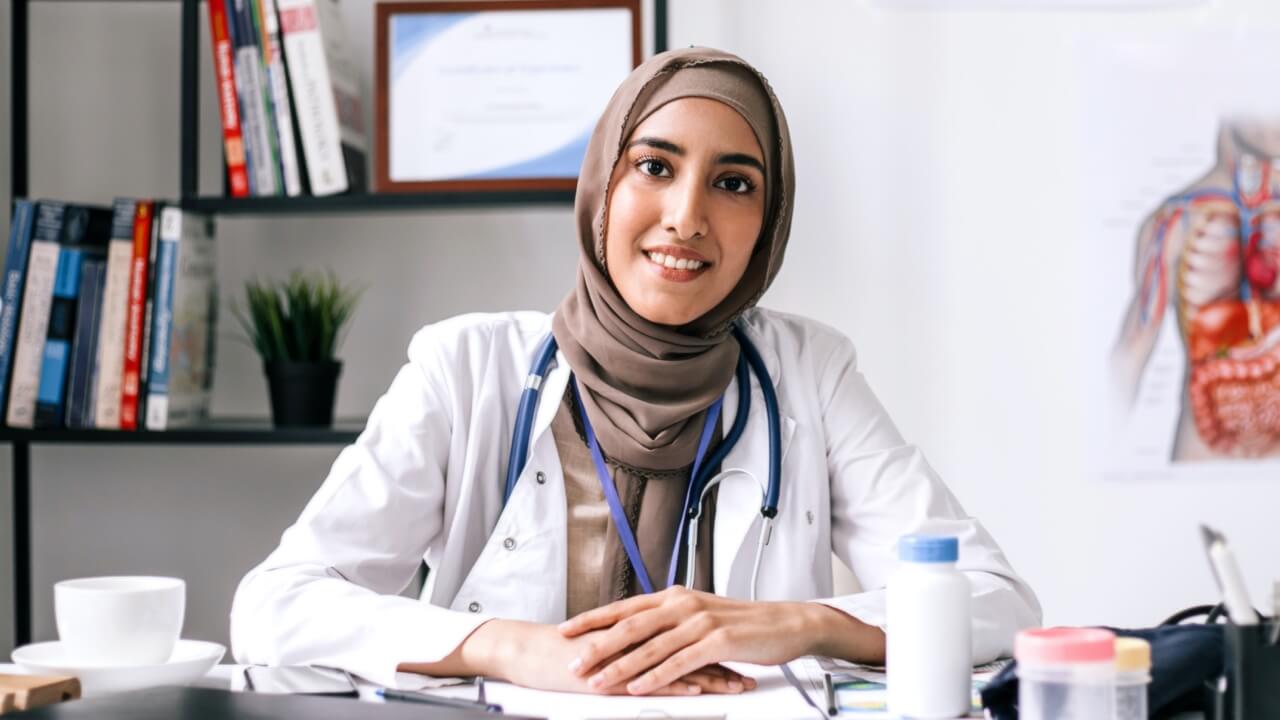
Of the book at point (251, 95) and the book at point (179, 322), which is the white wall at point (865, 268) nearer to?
the book at point (179, 322)

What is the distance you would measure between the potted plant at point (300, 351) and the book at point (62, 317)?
0.93ft

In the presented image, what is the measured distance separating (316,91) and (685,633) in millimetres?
1273

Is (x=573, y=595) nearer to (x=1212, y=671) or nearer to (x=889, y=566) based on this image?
(x=889, y=566)

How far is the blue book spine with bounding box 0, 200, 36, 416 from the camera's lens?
2045mm

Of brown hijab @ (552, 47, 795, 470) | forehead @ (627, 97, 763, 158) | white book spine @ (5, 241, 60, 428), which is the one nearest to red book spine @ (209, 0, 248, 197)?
white book spine @ (5, 241, 60, 428)

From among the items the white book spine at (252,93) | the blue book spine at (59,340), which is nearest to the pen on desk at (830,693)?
the white book spine at (252,93)

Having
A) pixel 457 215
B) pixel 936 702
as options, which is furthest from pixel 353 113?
pixel 936 702

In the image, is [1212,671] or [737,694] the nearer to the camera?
[1212,671]

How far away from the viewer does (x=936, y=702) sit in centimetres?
90

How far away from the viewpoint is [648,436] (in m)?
1.51

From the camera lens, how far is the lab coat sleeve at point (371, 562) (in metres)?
1.15

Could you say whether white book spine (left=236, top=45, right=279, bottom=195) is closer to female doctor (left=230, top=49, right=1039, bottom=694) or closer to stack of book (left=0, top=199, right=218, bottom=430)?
stack of book (left=0, top=199, right=218, bottom=430)

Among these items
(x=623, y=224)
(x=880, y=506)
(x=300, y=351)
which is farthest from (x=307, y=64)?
(x=880, y=506)

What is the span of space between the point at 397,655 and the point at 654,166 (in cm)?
70
